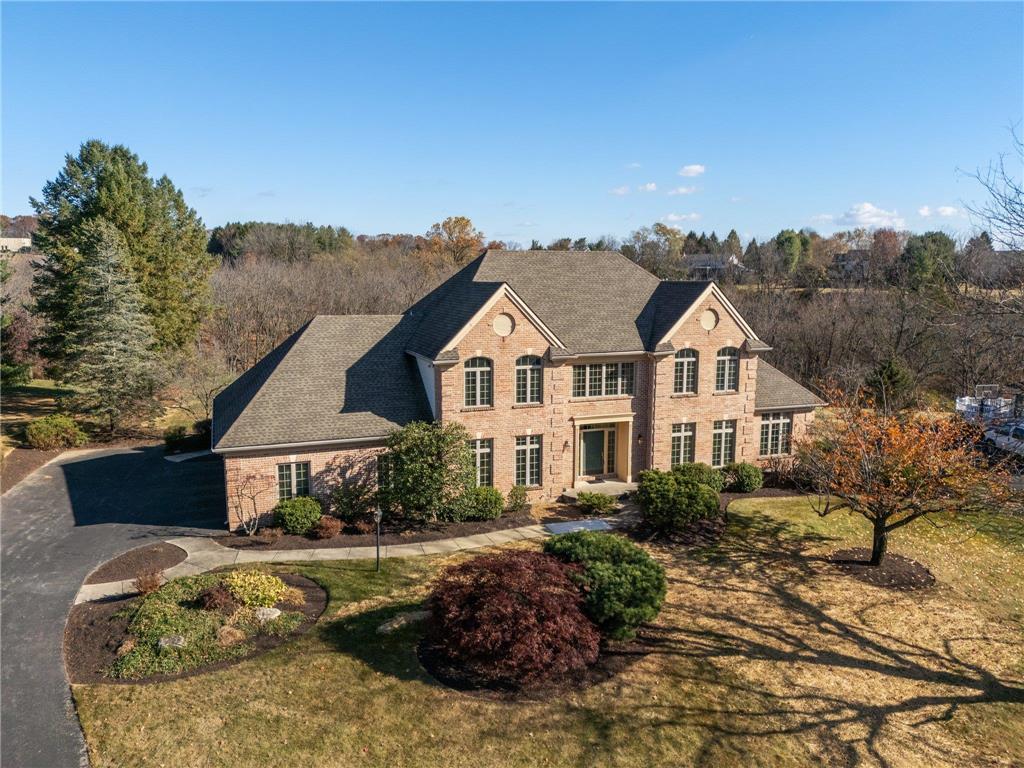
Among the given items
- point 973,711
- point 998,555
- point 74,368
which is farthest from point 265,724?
point 74,368

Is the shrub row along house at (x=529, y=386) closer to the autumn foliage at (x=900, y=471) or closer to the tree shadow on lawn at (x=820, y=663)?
the autumn foliage at (x=900, y=471)

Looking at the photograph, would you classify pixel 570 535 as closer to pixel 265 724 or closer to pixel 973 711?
pixel 265 724

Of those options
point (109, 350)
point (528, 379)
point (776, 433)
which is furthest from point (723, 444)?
point (109, 350)

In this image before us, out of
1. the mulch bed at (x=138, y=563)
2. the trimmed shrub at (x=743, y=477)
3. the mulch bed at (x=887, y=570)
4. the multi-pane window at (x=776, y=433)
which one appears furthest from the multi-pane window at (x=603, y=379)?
the mulch bed at (x=138, y=563)

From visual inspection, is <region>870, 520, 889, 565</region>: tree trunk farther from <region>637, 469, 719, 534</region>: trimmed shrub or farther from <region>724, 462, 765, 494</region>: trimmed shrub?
<region>724, 462, 765, 494</region>: trimmed shrub

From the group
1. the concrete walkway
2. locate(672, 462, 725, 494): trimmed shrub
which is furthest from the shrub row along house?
the concrete walkway
